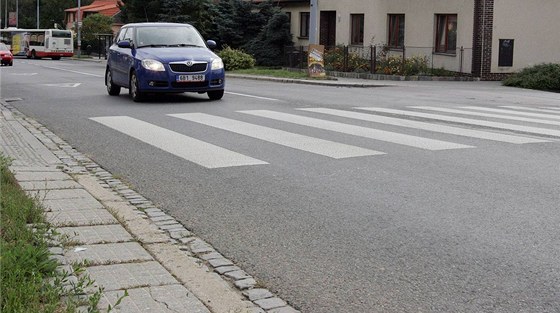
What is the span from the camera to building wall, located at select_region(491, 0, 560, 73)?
31.0 meters

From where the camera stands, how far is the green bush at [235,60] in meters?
39.0

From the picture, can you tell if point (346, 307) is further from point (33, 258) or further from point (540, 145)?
point (540, 145)

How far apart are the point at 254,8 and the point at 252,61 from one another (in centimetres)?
742

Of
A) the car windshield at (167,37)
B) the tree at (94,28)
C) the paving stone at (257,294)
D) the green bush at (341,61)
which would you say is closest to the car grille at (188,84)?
the car windshield at (167,37)

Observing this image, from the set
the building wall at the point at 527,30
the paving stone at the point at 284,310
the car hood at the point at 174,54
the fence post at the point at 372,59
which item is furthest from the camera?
the fence post at the point at 372,59

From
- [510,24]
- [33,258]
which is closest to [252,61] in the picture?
[510,24]

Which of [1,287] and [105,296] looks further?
[105,296]

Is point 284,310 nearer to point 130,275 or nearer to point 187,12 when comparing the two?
point 130,275

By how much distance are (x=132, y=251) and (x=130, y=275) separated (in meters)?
0.60

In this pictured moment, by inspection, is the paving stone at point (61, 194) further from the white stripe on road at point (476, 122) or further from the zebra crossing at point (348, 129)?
the white stripe on road at point (476, 122)

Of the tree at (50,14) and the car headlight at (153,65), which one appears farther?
the tree at (50,14)

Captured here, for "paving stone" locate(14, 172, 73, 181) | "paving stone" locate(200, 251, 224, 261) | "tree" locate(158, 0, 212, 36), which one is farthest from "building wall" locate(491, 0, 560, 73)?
"paving stone" locate(200, 251, 224, 261)

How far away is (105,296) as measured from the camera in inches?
173

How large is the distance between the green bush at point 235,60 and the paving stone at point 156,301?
114 feet
